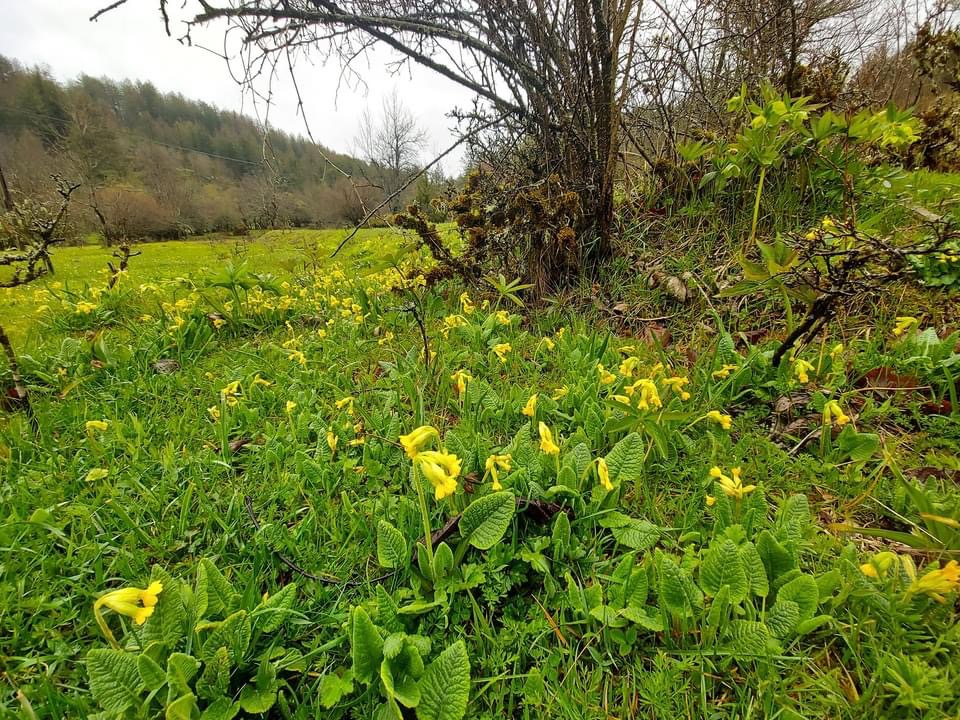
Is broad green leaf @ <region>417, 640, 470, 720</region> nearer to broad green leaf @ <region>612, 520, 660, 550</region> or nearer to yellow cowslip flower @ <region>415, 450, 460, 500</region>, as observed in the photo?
yellow cowslip flower @ <region>415, 450, 460, 500</region>

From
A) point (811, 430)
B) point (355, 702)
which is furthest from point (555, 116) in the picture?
point (355, 702)

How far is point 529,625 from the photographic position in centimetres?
105

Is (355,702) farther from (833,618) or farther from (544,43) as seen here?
(544,43)

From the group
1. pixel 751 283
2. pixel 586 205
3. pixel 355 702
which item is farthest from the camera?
pixel 586 205

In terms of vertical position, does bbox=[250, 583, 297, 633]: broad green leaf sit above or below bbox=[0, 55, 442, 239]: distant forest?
below

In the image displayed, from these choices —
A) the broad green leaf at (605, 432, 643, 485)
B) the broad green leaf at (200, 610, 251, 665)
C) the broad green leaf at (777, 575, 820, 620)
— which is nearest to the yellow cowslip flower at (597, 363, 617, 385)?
the broad green leaf at (605, 432, 643, 485)

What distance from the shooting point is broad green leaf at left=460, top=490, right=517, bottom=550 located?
1151mm

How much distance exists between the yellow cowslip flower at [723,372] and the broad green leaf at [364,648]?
1.60 meters

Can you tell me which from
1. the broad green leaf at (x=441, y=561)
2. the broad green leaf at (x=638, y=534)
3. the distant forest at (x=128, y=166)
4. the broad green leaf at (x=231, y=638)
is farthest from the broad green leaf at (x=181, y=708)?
the distant forest at (x=128, y=166)

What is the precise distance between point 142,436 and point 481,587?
1601 mm

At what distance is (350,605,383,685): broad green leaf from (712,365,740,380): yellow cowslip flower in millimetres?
1602

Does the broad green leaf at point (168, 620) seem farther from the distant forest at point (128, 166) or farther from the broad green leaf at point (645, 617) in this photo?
the distant forest at point (128, 166)

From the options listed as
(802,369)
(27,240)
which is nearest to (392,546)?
(802,369)

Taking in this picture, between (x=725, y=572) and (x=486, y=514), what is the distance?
1.98 feet
